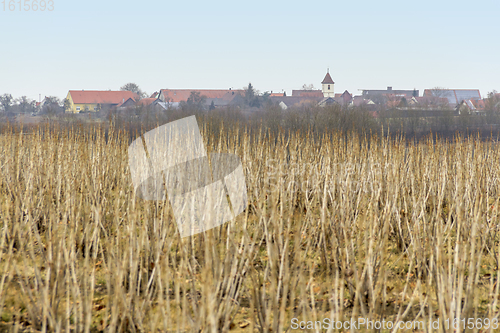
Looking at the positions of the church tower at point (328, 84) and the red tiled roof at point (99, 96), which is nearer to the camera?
the red tiled roof at point (99, 96)

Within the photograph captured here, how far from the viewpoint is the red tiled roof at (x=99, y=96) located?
4472 cm

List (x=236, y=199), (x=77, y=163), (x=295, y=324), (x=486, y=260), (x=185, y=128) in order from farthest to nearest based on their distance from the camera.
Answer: (x=185, y=128) → (x=77, y=163) → (x=486, y=260) → (x=236, y=199) → (x=295, y=324)

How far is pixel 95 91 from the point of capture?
46.2 m

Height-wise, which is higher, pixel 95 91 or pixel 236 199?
pixel 95 91

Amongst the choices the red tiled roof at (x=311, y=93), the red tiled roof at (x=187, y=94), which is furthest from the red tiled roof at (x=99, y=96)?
the red tiled roof at (x=311, y=93)

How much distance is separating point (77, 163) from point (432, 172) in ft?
12.0

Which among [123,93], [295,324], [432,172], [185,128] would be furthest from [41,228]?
[123,93]

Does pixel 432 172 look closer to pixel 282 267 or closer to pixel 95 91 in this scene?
pixel 282 267

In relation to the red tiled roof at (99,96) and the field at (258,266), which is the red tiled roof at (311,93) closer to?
the red tiled roof at (99,96)

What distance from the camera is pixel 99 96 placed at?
150ft

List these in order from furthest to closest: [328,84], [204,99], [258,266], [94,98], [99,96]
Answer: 1. [328,84]
2. [99,96]
3. [94,98]
4. [204,99]
5. [258,266]

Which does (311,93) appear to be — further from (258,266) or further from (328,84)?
(258,266)

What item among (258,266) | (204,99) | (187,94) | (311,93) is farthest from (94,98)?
(258,266)

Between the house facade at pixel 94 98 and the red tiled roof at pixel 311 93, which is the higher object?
the red tiled roof at pixel 311 93
